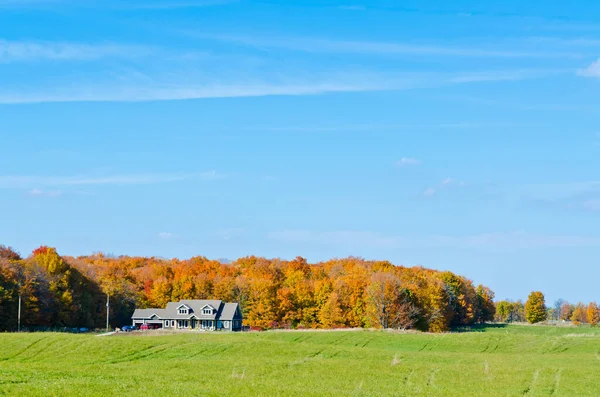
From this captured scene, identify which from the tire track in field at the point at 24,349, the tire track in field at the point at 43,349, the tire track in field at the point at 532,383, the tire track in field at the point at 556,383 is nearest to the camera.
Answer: the tire track in field at the point at 532,383

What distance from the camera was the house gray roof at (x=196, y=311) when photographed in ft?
436

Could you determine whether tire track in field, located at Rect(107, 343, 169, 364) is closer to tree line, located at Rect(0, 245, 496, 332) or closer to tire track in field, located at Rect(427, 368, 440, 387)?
tire track in field, located at Rect(427, 368, 440, 387)

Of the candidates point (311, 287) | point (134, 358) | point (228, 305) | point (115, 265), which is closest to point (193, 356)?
point (134, 358)

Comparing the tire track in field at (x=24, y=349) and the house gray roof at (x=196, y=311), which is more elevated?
the house gray roof at (x=196, y=311)

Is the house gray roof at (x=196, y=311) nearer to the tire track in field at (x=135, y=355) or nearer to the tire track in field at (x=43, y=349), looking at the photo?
the tire track in field at (x=135, y=355)

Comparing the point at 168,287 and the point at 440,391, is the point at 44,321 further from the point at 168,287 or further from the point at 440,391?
the point at 440,391

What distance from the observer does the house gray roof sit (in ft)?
436

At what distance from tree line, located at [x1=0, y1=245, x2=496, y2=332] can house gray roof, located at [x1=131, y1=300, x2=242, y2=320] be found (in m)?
6.41

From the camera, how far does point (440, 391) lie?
4175cm

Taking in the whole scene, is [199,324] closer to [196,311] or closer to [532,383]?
[196,311]

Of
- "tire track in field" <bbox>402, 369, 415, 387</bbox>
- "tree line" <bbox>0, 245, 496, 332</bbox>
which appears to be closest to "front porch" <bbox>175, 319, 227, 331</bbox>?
"tree line" <bbox>0, 245, 496, 332</bbox>

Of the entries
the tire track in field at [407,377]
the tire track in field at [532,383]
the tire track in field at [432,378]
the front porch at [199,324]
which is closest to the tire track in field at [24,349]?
the tire track in field at [407,377]

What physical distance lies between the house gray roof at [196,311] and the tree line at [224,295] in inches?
252

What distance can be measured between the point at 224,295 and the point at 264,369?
100.0 metres
